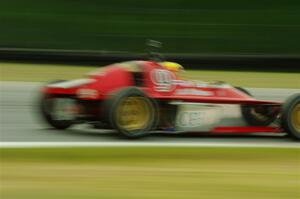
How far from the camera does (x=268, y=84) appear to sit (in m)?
15.0

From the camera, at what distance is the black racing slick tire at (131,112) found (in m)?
7.57

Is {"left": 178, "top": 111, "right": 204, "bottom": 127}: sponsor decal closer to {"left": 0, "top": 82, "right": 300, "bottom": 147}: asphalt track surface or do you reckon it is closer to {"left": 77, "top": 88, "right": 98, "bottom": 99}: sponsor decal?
{"left": 0, "top": 82, "right": 300, "bottom": 147}: asphalt track surface

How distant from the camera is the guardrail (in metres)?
17.3

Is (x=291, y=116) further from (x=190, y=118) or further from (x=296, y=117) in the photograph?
(x=190, y=118)

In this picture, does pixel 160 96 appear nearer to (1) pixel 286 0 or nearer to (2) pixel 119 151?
(2) pixel 119 151

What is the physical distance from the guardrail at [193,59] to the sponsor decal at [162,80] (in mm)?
9228

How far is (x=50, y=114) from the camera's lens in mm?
8359

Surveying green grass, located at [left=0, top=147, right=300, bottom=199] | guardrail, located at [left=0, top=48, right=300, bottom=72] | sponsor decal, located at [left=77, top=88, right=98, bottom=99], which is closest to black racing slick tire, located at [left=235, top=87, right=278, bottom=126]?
green grass, located at [left=0, top=147, right=300, bottom=199]

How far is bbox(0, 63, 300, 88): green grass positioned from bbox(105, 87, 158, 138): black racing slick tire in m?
6.81

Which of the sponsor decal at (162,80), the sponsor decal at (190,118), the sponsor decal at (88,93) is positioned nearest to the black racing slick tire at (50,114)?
the sponsor decal at (88,93)

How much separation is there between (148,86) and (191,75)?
823cm

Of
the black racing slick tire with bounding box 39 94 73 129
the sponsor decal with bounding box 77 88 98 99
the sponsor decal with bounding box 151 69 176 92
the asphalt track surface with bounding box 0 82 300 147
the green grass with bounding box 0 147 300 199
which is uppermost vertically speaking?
the sponsor decal with bounding box 151 69 176 92

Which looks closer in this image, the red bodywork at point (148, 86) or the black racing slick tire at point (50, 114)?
the red bodywork at point (148, 86)

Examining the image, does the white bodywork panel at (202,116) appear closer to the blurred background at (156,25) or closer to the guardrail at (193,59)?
the guardrail at (193,59)
